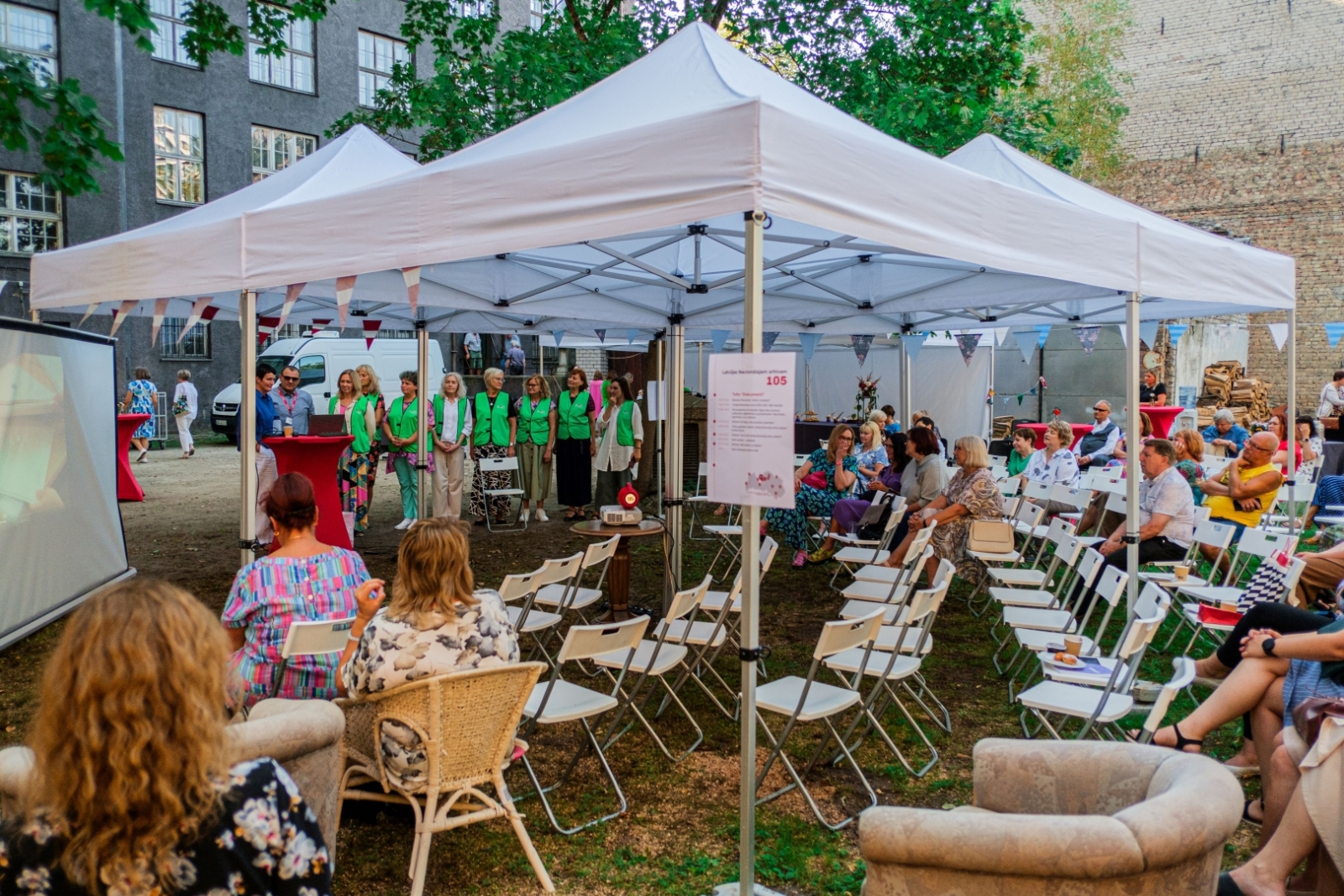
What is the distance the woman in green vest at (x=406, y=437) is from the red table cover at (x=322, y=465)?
5.65 feet

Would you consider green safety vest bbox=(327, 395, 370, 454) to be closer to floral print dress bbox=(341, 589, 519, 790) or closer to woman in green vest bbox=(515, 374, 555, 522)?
woman in green vest bbox=(515, 374, 555, 522)

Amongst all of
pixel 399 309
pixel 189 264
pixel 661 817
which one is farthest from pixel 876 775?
pixel 399 309

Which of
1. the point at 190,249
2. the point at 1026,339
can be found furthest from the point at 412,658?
the point at 1026,339

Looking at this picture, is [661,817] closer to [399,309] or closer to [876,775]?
[876,775]

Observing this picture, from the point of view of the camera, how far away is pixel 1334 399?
15227mm

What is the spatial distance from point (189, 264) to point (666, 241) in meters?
2.57

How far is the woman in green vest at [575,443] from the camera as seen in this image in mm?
10828

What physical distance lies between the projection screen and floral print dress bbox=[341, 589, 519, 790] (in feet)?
12.3

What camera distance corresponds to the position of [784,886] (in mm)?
3207

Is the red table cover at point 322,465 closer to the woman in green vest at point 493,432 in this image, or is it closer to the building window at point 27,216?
the woman in green vest at point 493,432

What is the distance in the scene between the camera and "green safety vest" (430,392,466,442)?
32.3ft

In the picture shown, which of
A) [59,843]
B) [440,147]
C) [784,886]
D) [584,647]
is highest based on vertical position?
[440,147]

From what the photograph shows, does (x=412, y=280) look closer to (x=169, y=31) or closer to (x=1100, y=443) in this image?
(x=1100, y=443)

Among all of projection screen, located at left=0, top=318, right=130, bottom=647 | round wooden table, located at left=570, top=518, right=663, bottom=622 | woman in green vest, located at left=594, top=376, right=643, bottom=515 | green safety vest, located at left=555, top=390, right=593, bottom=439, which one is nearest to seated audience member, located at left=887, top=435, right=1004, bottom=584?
round wooden table, located at left=570, top=518, right=663, bottom=622
